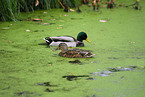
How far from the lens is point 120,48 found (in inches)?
170

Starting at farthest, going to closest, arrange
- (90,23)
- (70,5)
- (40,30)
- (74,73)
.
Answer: (70,5), (90,23), (40,30), (74,73)

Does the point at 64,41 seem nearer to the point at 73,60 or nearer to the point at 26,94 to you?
the point at 73,60

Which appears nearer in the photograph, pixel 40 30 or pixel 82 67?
pixel 82 67

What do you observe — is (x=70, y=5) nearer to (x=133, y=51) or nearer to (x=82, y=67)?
(x=133, y=51)

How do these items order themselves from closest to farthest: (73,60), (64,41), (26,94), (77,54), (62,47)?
(26,94)
(73,60)
(77,54)
(62,47)
(64,41)

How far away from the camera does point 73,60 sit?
3.71 m

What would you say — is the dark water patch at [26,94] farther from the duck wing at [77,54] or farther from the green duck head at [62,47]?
the green duck head at [62,47]

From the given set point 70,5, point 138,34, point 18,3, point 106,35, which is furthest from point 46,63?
point 70,5

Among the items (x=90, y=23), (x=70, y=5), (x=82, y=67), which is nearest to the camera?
(x=82, y=67)

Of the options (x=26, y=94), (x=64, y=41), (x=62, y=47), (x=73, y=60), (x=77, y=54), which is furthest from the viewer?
(x=64, y=41)

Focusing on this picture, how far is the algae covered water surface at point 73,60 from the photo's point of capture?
2.69m

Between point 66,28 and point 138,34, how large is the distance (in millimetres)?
1378

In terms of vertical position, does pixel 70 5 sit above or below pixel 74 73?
above

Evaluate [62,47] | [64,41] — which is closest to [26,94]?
[62,47]
